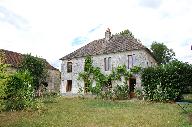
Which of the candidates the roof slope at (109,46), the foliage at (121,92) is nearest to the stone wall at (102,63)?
the roof slope at (109,46)

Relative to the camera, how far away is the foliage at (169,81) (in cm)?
2683

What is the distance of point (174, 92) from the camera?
1056 inches

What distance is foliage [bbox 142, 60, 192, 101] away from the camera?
88.0 ft

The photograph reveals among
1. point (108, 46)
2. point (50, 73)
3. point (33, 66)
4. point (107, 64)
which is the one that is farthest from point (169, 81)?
point (50, 73)

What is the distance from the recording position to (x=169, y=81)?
89.8ft

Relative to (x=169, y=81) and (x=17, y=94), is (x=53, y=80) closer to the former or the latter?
(x=169, y=81)

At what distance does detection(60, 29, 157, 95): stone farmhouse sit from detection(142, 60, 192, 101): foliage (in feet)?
14.3

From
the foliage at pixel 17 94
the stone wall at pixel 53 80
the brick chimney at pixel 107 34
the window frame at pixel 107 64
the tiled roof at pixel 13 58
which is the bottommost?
the foliage at pixel 17 94

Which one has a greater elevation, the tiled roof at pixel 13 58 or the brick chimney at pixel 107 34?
the brick chimney at pixel 107 34

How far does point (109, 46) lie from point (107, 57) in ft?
5.46

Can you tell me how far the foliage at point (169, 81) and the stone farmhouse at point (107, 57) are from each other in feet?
14.3

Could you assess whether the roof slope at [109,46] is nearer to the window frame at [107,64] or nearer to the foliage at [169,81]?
the window frame at [107,64]

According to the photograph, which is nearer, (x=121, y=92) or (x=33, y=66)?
(x=121, y=92)

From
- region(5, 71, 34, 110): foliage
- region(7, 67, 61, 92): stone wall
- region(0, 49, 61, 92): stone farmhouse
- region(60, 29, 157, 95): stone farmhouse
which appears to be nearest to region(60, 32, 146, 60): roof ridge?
region(60, 29, 157, 95): stone farmhouse
